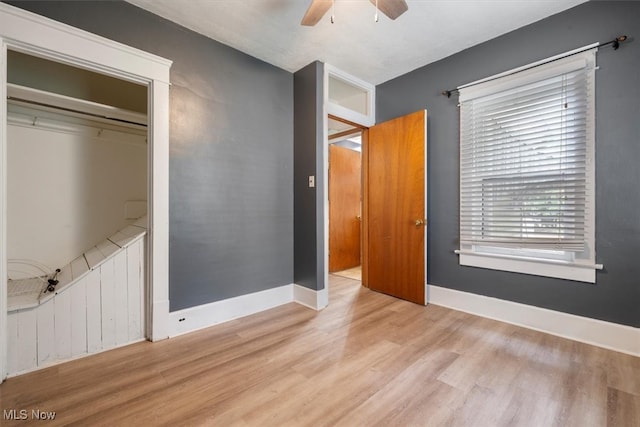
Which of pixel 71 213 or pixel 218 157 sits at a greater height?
pixel 218 157

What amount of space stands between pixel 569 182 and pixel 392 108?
188 cm

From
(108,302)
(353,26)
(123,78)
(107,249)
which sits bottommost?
(108,302)

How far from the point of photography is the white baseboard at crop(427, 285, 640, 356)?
1.86 meters

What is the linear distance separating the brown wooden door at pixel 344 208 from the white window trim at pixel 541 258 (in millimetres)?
2101

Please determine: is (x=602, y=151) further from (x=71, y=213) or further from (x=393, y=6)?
(x=71, y=213)

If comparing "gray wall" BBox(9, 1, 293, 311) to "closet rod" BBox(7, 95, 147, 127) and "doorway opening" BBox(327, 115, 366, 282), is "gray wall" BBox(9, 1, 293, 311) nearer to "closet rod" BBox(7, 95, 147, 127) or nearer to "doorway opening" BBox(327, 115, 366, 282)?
"closet rod" BBox(7, 95, 147, 127)

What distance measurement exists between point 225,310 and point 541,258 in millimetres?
2789

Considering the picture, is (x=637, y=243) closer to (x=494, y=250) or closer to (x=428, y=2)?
(x=494, y=250)

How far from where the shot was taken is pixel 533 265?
7.34 ft
